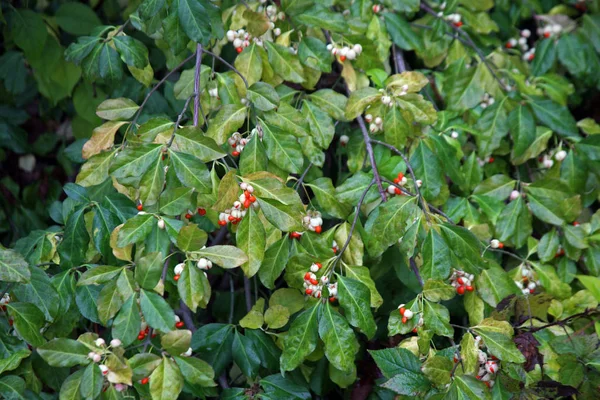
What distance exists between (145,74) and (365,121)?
58 cm

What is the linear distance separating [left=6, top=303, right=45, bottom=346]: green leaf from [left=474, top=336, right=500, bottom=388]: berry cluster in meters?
0.86

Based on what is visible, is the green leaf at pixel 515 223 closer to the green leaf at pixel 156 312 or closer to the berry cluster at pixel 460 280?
the berry cluster at pixel 460 280

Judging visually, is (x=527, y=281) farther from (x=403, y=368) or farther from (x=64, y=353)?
(x=64, y=353)

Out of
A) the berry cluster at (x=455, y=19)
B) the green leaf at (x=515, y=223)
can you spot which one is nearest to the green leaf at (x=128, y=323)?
the green leaf at (x=515, y=223)

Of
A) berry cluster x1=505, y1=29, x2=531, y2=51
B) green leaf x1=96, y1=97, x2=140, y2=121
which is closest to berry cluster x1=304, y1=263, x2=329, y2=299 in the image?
green leaf x1=96, y1=97, x2=140, y2=121

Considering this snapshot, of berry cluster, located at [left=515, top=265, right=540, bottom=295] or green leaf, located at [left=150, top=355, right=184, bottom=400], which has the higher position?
green leaf, located at [left=150, top=355, right=184, bottom=400]

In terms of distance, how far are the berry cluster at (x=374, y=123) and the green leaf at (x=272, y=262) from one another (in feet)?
1.35

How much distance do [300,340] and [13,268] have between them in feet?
1.89

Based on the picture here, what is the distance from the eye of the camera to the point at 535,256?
1969 millimetres

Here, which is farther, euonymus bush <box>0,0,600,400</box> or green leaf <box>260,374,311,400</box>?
green leaf <box>260,374,311,400</box>

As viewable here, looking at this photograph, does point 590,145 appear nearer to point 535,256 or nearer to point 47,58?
point 535,256

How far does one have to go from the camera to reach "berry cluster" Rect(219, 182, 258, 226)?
4.13 feet

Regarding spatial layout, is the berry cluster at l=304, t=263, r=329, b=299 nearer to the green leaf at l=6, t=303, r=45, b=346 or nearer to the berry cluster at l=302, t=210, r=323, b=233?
the berry cluster at l=302, t=210, r=323, b=233

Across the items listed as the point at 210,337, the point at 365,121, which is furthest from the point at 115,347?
the point at 365,121
